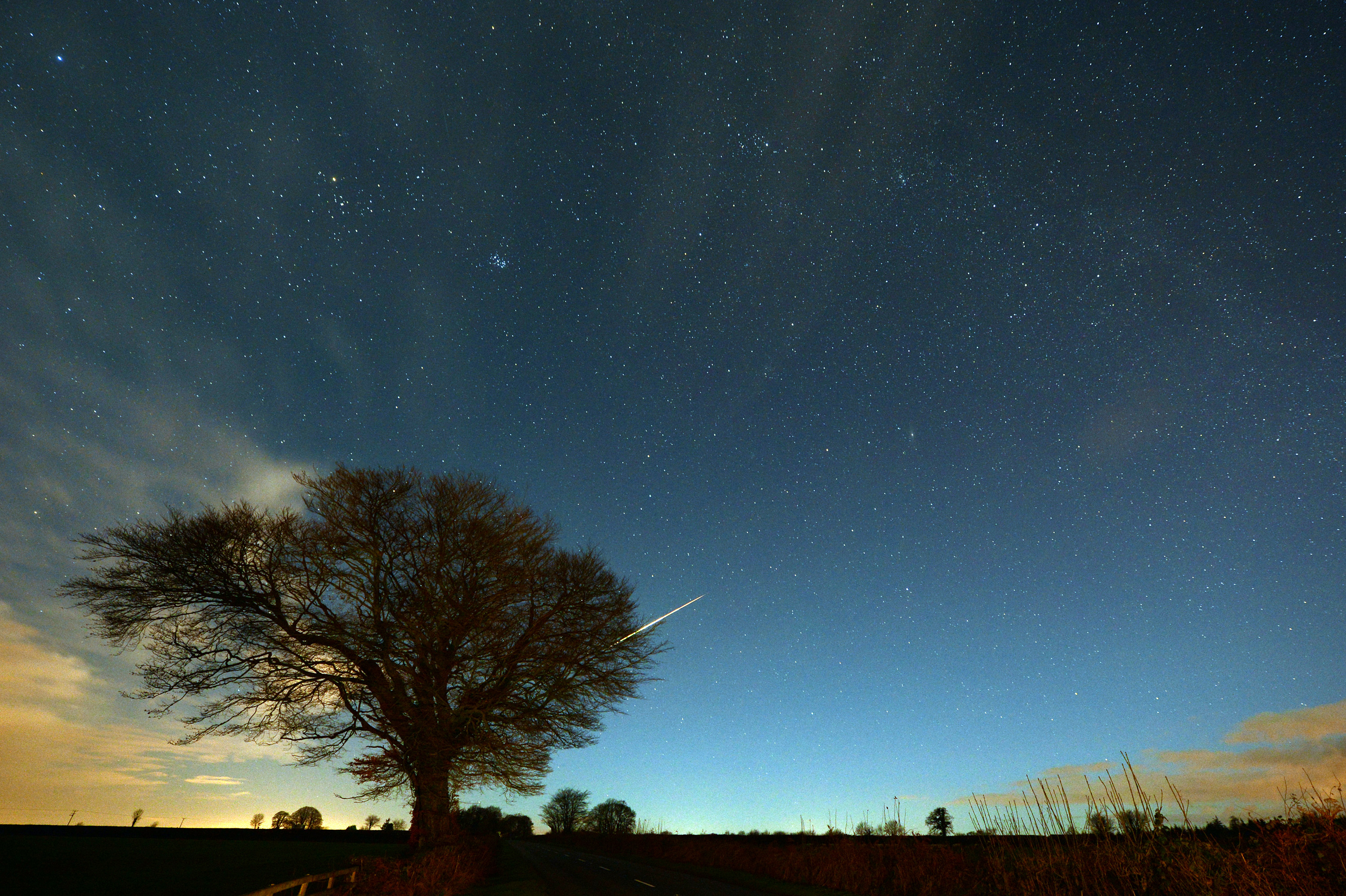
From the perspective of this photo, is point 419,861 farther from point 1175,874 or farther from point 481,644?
point 1175,874

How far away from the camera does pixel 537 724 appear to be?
62.2 feet

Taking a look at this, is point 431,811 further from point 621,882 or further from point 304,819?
point 304,819

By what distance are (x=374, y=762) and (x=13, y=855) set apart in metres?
24.3

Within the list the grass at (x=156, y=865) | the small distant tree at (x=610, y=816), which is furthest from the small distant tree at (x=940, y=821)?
the grass at (x=156, y=865)

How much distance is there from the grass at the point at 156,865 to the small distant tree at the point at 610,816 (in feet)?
184

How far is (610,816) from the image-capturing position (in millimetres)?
96375

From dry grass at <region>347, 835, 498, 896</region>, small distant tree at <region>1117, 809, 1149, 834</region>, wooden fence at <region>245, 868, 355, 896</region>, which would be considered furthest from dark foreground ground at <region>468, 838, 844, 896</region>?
small distant tree at <region>1117, 809, 1149, 834</region>

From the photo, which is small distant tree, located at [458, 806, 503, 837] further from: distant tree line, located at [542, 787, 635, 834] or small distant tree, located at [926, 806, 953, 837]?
small distant tree, located at [926, 806, 953, 837]

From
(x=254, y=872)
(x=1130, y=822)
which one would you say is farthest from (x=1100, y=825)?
(x=254, y=872)

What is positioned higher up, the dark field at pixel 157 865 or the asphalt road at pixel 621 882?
the dark field at pixel 157 865

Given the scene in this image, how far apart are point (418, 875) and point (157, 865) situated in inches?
795

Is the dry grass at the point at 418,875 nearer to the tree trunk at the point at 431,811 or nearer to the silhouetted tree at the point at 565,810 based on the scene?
the tree trunk at the point at 431,811

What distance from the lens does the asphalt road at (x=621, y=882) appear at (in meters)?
16.6

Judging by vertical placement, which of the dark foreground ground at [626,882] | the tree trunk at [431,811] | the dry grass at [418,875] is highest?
the tree trunk at [431,811]
